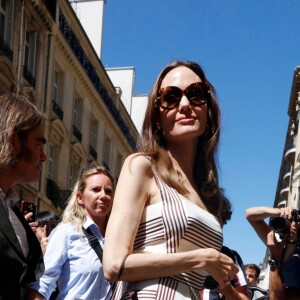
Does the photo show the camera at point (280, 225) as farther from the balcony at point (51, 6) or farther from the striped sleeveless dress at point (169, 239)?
the balcony at point (51, 6)

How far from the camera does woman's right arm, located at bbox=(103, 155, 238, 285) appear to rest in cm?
222

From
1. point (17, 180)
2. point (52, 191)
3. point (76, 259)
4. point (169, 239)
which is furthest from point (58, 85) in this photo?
point (169, 239)

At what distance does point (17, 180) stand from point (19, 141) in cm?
17

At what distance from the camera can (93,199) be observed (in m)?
5.00

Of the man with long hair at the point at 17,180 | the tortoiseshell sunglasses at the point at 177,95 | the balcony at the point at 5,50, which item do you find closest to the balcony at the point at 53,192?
the balcony at the point at 5,50

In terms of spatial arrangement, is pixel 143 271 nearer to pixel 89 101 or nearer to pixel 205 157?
Answer: pixel 205 157

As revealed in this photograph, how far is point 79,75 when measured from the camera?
30.1 m

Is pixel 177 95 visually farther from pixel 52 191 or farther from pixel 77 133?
pixel 77 133

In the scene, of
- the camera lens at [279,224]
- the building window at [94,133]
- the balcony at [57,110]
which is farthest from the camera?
the building window at [94,133]

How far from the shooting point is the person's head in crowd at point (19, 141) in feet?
9.00

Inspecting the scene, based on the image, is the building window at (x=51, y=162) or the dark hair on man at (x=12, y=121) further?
the building window at (x=51, y=162)

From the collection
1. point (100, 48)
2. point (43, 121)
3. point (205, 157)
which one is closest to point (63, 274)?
point (43, 121)

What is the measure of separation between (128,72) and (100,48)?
862 centimetres

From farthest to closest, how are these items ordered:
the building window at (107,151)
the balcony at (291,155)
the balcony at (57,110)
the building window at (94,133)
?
1. the balcony at (291,155)
2. the building window at (107,151)
3. the building window at (94,133)
4. the balcony at (57,110)
